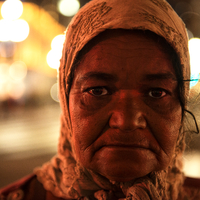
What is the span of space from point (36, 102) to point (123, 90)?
1241 centimetres

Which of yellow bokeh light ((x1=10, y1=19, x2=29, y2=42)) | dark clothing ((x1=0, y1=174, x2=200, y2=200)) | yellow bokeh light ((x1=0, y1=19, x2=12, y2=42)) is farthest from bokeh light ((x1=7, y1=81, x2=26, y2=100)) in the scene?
dark clothing ((x1=0, y1=174, x2=200, y2=200))

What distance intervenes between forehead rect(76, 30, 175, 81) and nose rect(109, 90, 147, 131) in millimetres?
107

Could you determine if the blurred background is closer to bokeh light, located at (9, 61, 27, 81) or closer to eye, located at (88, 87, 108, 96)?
bokeh light, located at (9, 61, 27, 81)

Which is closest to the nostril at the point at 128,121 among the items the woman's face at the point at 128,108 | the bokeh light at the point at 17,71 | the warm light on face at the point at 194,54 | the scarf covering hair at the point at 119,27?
the woman's face at the point at 128,108

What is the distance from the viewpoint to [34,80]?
480 inches

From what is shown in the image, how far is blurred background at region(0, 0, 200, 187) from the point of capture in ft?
4.09

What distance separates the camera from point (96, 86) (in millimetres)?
1009

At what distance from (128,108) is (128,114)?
27 mm

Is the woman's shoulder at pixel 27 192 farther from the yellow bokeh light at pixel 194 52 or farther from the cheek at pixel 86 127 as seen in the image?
the yellow bokeh light at pixel 194 52

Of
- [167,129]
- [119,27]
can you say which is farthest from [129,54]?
[167,129]

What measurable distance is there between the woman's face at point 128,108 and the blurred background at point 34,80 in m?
0.21

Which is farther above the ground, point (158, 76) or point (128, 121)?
point (158, 76)

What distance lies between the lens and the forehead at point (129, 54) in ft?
3.15

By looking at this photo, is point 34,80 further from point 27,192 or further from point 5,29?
point 27,192
